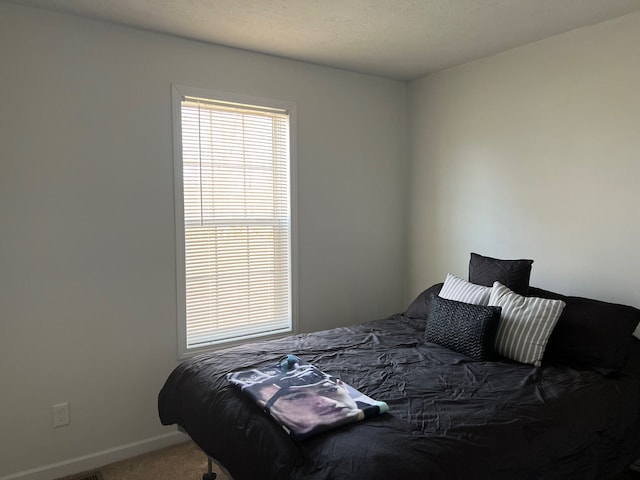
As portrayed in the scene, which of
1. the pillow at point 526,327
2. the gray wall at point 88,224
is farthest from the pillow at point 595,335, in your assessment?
the gray wall at point 88,224

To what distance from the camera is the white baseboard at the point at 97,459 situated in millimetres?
2447

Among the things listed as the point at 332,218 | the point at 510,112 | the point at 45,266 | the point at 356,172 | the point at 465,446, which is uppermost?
the point at 510,112

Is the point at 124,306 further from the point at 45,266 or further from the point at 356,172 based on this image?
the point at 356,172

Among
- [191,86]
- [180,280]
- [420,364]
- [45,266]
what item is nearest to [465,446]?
[420,364]

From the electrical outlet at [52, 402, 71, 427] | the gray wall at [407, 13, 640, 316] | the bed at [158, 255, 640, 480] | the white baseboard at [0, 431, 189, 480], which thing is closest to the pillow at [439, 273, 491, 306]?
the bed at [158, 255, 640, 480]

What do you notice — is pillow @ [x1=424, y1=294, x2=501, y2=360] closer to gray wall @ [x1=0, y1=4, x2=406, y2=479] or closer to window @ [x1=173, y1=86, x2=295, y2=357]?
window @ [x1=173, y1=86, x2=295, y2=357]

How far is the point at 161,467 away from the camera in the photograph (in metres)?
2.59

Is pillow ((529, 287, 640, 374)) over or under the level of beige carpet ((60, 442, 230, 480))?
over

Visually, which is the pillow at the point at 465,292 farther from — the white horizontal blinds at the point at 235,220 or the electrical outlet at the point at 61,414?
the electrical outlet at the point at 61,414

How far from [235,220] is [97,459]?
5.36ft

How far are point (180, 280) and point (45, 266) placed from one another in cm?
73

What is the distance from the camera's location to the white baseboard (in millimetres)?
2447

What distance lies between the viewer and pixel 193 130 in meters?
2.85

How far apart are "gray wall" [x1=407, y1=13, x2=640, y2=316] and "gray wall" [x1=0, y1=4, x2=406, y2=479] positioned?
4.38 ft
